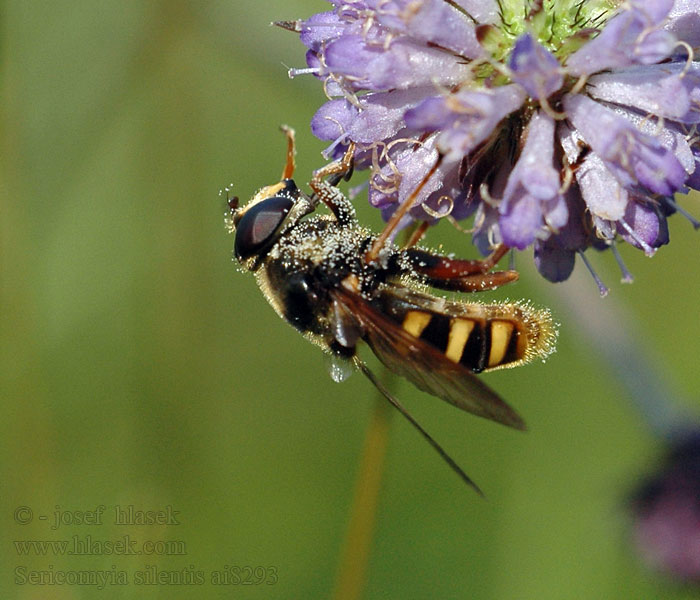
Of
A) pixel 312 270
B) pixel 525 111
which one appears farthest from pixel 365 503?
pixel 525 111

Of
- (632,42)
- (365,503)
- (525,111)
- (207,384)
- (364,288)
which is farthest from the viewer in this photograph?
(207,384)

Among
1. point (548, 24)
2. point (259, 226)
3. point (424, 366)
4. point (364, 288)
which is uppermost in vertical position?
point (548, 24)

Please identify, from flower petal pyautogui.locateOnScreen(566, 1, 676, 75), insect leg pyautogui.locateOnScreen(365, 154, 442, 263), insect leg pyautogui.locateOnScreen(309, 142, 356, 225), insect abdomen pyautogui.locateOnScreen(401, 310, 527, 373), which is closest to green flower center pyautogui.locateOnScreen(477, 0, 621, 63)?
flower petal pyautogui.locateOnScreen(566, 1, 676, 75)

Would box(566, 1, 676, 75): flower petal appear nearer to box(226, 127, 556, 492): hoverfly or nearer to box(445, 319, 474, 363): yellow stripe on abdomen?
box(226, 127, 556, 492): hoverfly

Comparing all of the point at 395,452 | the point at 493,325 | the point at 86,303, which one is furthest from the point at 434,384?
the point at 86,303

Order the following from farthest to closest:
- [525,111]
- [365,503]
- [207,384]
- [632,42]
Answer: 1. [207,384]
2. [365,503]
3. [525,111]
4. [632,42]

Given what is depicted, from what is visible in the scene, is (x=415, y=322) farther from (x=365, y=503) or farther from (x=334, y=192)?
(x=365, y=503)

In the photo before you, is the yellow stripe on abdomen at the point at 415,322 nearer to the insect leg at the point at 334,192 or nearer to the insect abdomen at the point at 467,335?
the insect abdomen at the point at 467,335
